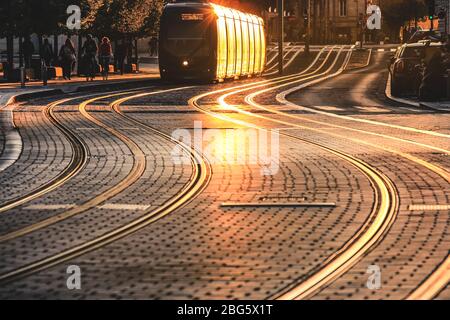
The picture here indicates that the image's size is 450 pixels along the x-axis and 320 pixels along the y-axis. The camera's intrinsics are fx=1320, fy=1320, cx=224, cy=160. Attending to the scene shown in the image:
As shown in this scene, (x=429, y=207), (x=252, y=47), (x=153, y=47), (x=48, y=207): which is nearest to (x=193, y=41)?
(x=252, y=47)

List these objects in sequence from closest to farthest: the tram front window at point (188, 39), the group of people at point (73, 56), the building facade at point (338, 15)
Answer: the tram front window at point (188, 39) → the group of people at point (73, 56) → the building facade at point (338, 15)

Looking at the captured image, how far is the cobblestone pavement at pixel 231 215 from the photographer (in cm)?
893

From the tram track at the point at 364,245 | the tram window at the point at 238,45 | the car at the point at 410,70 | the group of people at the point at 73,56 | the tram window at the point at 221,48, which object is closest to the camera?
the tram track at the point at 364,245

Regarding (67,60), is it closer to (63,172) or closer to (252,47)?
(252,47)

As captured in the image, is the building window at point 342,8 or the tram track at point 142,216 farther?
the building window at point 342,8

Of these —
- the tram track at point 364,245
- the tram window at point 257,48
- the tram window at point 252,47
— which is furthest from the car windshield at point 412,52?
the tram track at point 364,245

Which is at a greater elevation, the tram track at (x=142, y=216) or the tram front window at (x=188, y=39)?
the tram front window at (x=188, y=39)

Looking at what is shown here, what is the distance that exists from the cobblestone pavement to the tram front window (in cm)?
2542

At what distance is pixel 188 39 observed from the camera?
51531 millimetres

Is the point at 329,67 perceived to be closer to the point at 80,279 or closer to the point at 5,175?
the point at 5,175

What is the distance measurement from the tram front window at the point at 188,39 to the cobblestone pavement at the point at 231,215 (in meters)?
25.4

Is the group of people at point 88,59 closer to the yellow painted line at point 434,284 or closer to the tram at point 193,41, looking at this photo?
the tram at point 193,41

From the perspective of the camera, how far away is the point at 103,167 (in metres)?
17.3
